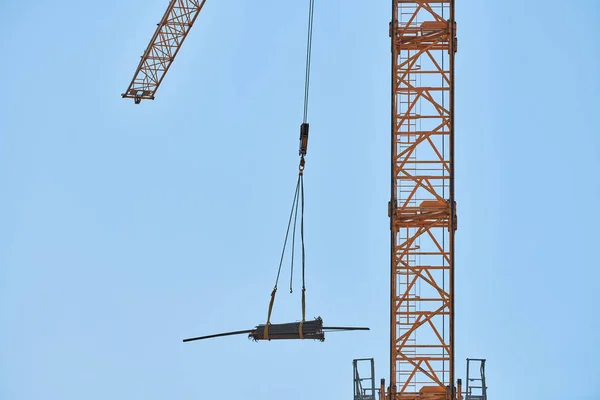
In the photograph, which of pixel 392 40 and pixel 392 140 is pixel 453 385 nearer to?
pixel 392 140

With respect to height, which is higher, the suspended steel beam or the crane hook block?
the crane hook block

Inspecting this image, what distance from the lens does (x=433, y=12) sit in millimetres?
46469

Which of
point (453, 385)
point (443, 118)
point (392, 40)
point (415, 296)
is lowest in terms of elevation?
point (453, 385)

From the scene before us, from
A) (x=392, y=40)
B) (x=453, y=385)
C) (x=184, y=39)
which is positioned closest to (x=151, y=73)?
(x=184, y=39)

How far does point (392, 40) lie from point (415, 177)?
5252 millimetres

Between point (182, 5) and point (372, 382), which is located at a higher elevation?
point (182, 5)

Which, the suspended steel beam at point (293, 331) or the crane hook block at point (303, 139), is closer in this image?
the suspended steel beam at point (293, 331)

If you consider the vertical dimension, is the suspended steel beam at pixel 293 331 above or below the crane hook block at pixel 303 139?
below

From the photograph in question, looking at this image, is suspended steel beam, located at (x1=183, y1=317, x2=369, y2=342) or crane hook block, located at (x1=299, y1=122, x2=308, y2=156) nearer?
suspended steel beam, located at (x1=183, y1=317, x2=369, y2=342)

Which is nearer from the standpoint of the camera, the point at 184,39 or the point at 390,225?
the point at 390,225

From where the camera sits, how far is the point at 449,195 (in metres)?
45.4

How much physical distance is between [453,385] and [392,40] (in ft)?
42.5

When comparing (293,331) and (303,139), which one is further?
(303,139)

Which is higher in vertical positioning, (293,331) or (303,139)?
(303,139)
